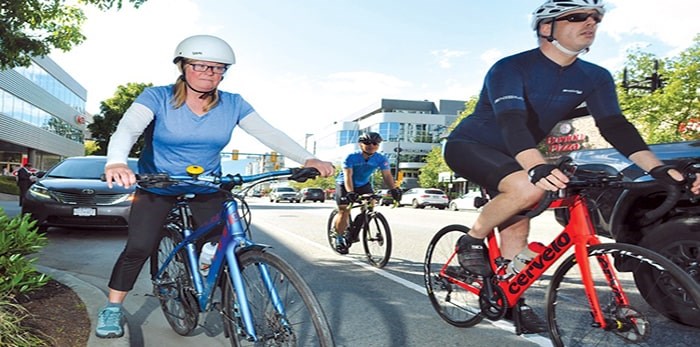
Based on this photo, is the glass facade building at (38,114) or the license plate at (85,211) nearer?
the license plate at (85,211)

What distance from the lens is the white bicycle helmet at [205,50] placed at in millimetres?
3000

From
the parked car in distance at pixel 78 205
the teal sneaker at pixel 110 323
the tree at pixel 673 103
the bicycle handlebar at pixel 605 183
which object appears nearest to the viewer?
the bicycle handlebar at pixel 605 183

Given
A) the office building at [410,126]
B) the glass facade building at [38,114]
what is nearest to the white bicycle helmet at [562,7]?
the glass facade building at [38,114]

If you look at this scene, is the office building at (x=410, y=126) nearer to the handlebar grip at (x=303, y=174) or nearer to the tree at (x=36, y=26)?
the tree at (x=36, y=26)

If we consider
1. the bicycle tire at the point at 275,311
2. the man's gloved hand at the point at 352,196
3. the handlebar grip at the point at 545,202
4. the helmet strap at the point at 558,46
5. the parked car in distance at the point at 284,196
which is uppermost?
the helmet strap at the point at 558,46

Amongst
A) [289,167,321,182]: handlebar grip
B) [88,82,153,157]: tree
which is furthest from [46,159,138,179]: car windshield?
[88,82,153,157]: tree

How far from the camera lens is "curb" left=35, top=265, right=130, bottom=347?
308cm

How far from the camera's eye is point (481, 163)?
3240 mm

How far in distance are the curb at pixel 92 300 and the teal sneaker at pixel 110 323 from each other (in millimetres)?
31

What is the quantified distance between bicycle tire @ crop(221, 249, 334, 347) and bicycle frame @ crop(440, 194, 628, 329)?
4.26ft

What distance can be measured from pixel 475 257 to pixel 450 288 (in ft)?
2.14

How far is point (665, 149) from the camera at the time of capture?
490 centimetres

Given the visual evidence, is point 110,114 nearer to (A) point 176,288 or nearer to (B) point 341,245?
(B) point 341,245

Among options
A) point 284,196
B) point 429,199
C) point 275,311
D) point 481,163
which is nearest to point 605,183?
point 481,163
